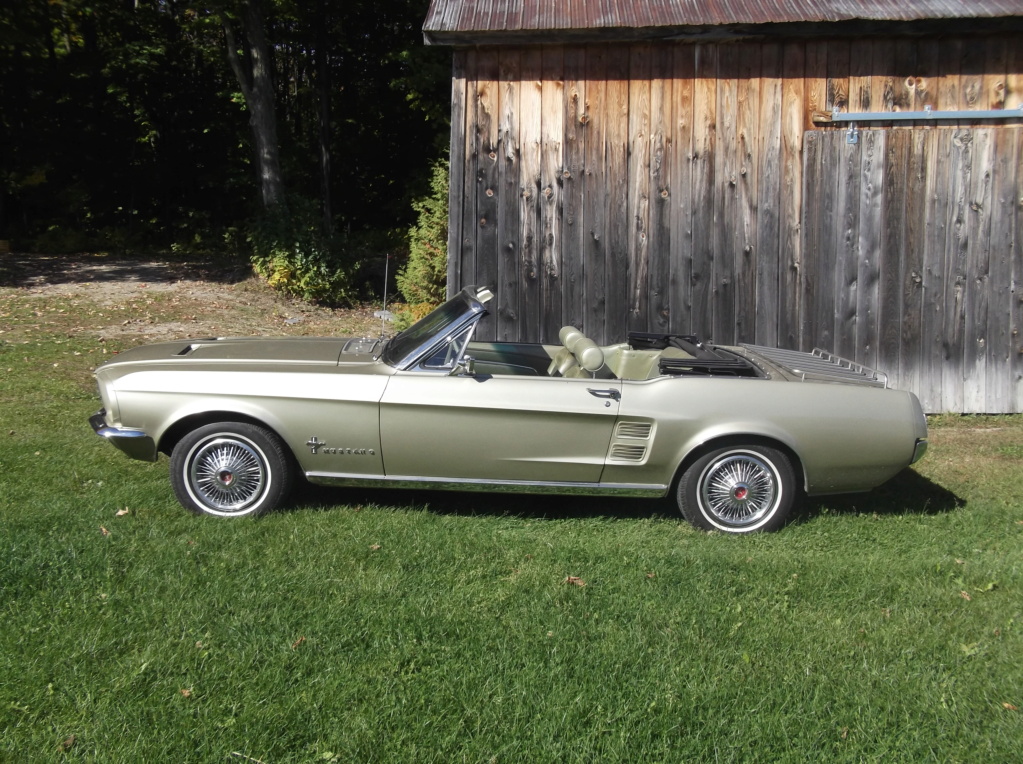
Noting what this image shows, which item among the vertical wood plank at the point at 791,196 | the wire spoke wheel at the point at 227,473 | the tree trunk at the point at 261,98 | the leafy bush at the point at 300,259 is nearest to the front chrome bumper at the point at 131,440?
the wire spoke wheel at the point at 227,473

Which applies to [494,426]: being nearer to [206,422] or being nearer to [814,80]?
[206,422]

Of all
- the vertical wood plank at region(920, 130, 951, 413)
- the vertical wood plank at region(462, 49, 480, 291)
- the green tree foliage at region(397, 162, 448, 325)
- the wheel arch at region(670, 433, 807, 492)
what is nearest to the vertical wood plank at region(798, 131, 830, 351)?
the vertical wood plank at region(920, 130, 951, 413)

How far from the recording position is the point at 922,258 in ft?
28.4

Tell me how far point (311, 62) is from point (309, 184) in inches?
115

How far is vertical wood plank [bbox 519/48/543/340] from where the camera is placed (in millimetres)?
8516

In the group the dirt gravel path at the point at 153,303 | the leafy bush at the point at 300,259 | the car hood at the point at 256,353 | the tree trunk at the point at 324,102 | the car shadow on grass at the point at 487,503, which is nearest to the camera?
the car hood at the point at 256,353

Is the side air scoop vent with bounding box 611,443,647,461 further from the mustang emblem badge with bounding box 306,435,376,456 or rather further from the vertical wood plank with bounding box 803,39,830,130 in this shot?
the vertical wood plank with bounding box 803,39,830,130

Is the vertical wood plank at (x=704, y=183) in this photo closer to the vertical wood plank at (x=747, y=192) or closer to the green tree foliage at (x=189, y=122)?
the vertical wood plank at (x=747, y=192)

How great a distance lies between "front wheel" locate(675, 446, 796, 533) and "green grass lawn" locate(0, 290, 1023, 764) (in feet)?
0.51

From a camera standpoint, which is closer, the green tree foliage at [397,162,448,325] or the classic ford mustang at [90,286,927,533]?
the classic ford mustang at [90,286,927,533]

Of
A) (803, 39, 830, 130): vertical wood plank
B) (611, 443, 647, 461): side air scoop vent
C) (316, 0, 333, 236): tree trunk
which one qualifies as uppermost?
(316, 0, 333, 236): tree trunk

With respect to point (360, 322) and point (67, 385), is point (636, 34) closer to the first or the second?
point (67, 385)

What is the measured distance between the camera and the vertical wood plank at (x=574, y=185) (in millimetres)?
8484

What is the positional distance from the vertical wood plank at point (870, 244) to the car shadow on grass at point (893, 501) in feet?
6.95
